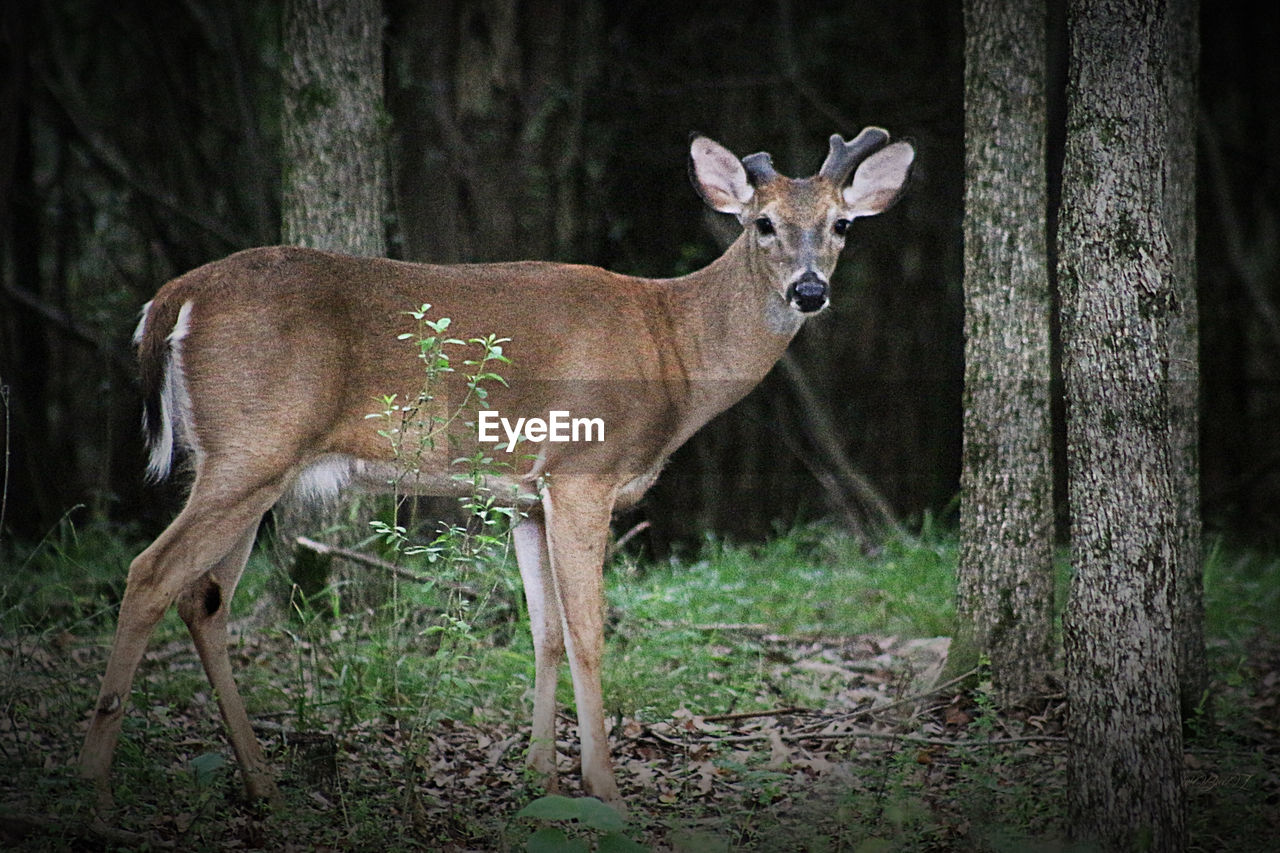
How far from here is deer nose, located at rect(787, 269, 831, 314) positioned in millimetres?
5184

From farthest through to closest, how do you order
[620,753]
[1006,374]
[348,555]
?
[348,555]
[1006,374]
[620,753]

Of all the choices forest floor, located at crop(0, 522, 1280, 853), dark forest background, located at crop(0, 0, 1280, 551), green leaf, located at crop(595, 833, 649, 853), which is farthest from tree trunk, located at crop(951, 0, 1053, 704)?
dark forest background, located at crop(0, 0, 1280, 551)

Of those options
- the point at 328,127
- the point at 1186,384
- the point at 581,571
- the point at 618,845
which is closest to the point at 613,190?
the point at 328,127

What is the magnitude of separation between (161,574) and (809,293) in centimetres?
242

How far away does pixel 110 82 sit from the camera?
1082cm

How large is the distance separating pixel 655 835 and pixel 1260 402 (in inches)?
345

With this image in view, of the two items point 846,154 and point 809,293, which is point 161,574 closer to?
point 809,293

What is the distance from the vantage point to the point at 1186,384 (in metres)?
5.74

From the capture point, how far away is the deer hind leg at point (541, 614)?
520 cm

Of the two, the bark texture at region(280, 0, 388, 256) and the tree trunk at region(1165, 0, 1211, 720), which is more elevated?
the bark texture at region(280, 0, 388, 256)

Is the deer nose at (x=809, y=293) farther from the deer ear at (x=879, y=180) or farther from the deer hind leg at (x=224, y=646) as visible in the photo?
the deer hind leg at (x=224, y=646)

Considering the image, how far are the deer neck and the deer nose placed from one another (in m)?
0.35

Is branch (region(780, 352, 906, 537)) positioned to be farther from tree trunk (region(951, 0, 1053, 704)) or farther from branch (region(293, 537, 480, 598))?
branch (region(293, 537, 480, 598))

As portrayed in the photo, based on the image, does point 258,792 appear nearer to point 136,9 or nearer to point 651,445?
point 651,445
